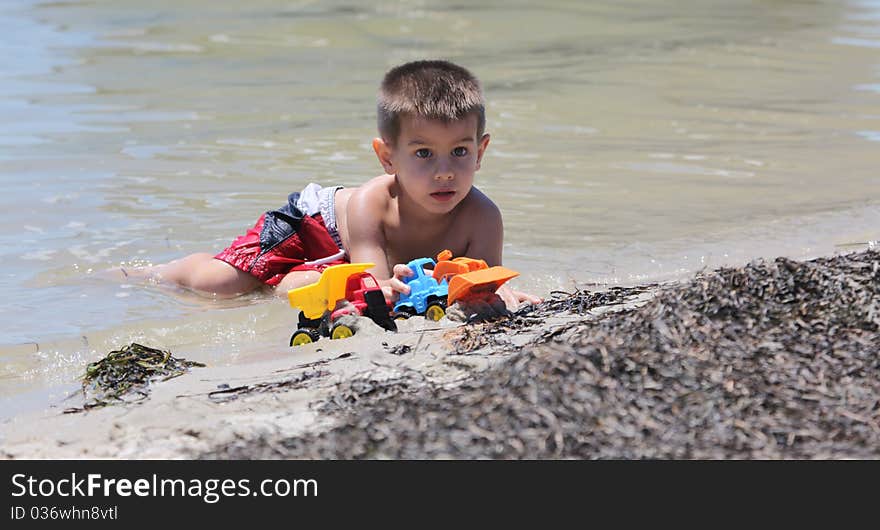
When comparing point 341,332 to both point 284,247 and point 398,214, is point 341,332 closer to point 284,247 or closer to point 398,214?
point 398,214

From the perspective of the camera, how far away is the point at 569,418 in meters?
2.74

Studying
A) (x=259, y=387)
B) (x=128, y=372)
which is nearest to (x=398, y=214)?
(x=128, y=372)

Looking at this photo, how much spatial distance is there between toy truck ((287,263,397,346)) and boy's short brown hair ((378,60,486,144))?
2.27ft

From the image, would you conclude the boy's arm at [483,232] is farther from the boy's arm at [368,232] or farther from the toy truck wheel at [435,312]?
the toy truck wheel at [435,312]

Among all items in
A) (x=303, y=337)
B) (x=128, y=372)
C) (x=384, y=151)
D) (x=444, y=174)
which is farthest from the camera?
(x=384, y=151)

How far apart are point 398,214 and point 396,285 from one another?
0.59 m

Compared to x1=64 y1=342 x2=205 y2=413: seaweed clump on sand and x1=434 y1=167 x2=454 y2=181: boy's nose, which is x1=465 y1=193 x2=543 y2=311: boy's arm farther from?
x1=64 y1=342 x2=205 y2=413: seaweed clump on sand

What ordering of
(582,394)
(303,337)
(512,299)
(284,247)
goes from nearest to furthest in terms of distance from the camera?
(582,394) < (303,337) < (512,299) < (284,247)

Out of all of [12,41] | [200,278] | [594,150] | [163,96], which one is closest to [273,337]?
[200,278]

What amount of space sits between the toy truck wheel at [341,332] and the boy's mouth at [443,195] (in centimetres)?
84

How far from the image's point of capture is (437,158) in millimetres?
4613

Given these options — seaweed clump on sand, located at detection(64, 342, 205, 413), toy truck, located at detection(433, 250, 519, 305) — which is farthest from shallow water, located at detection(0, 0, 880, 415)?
toy truck, located at detection(433, 250, 519, 305)

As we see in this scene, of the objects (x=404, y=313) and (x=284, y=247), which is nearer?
(x=404, y=313)

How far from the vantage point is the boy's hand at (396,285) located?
4.36m
